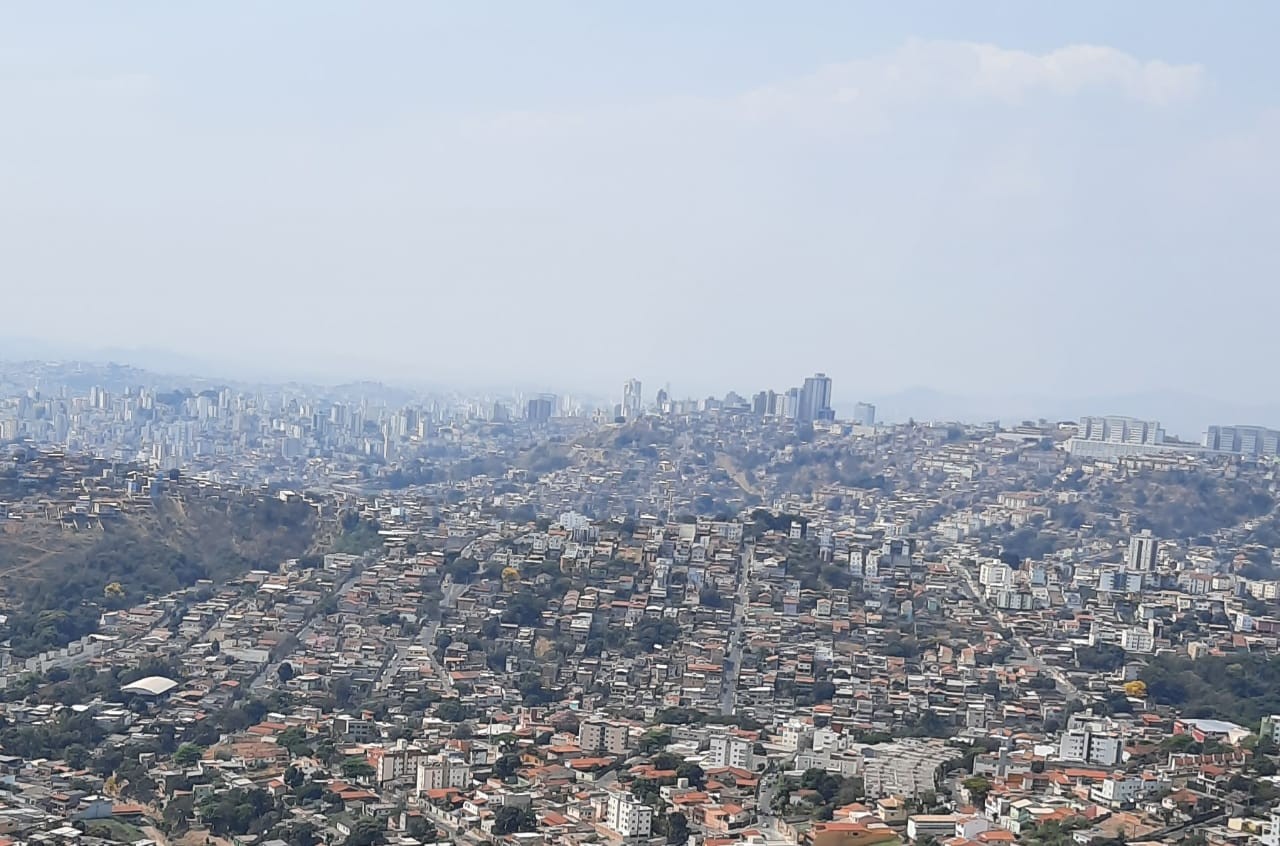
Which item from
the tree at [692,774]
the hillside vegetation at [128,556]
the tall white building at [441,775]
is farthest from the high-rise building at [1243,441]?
the tall white building at [441,775]

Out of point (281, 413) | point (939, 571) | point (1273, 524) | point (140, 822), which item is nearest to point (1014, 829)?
point (140, 822)

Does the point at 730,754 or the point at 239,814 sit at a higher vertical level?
the point at 730,754

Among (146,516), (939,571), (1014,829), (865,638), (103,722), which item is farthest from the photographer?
(939,571)

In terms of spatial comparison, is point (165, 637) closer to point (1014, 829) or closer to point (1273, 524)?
point (1014, 829)

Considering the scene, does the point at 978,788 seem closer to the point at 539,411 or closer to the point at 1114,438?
the point at 1114,438

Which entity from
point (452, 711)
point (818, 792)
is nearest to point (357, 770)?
point (452, 711)

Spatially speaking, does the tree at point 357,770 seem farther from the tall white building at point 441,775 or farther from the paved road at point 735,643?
the paved road at point 735,643
